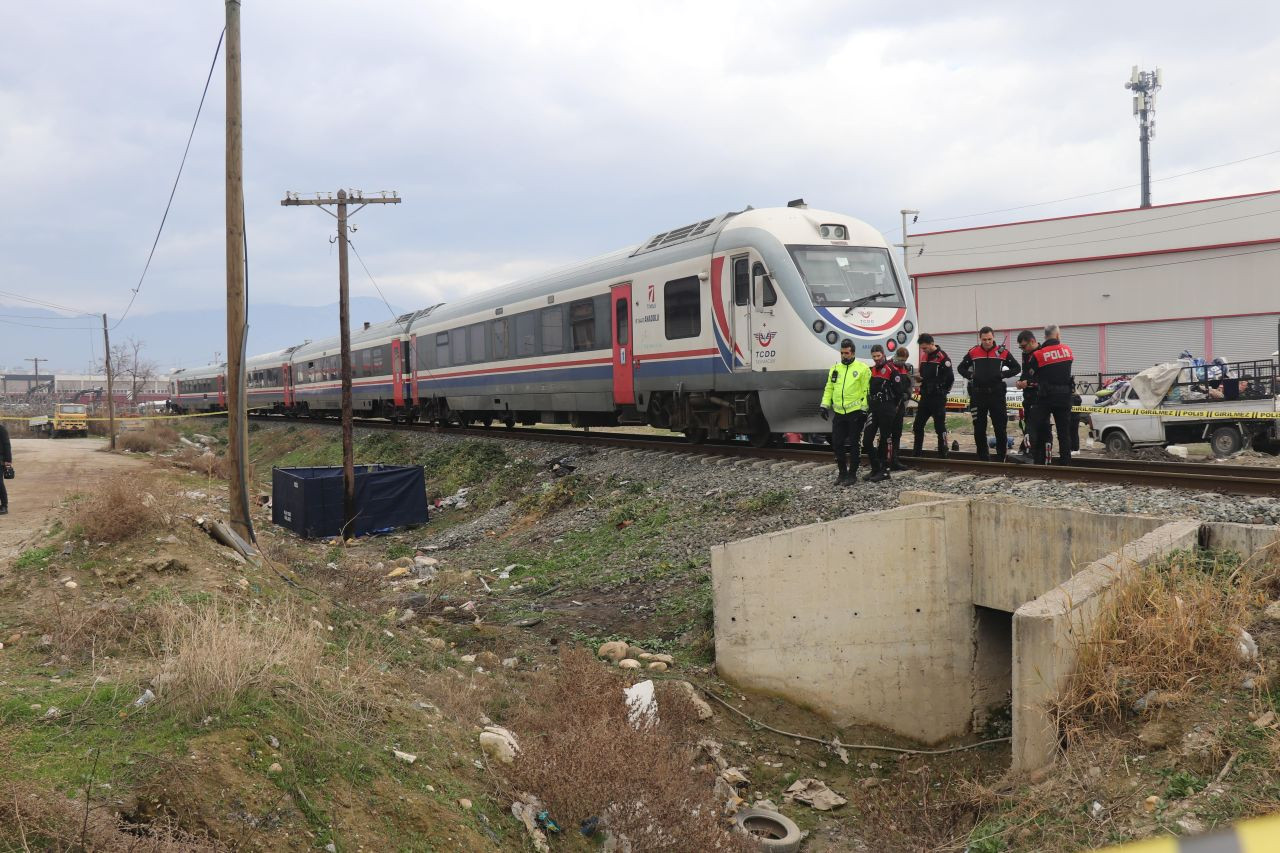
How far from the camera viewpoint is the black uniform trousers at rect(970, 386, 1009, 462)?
10266mm

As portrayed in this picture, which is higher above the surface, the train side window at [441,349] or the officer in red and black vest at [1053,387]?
the train side window at [441,349]

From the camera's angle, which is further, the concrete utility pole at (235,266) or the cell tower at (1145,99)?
the cell tower at (1145,99)

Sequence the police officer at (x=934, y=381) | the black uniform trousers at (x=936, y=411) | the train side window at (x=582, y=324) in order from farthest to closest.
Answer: the train side window at (x=582, y=324)
the black uniform trousers at (x=936, y=411)
the police officer at (x=934, y=381)

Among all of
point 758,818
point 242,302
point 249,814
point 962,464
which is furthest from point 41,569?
point 962,464

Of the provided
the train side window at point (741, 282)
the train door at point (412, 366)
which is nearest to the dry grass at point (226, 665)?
the train side window at point (741, 282)

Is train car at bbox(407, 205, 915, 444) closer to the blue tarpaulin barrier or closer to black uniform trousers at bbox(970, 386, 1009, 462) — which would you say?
black uniform trousers at bbox(970, 386, 1009, 462)

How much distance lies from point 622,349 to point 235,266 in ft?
20.7

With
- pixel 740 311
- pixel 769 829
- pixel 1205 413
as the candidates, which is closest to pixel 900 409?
pixel 740 311

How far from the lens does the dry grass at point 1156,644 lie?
15.7ft

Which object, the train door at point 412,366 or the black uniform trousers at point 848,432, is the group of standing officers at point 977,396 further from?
the train door at point 412,366

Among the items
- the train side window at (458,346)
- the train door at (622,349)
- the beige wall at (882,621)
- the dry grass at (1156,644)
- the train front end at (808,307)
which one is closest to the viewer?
the dry grass at (1156,644)

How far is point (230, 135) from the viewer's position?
10.6 meters

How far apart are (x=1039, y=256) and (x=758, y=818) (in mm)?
41999

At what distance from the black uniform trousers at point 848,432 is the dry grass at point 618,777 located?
4.81 m
